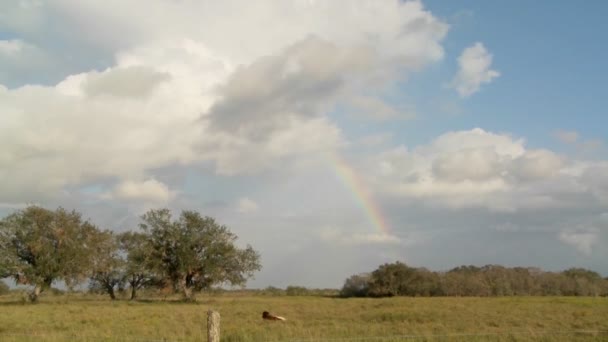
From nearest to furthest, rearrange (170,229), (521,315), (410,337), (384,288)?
(410,337), (521,315), (170,229), (384,288)

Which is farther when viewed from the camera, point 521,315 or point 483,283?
point 483,283

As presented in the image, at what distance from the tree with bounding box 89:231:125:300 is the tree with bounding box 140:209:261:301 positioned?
5.43 metres

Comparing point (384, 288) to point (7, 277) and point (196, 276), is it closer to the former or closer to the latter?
point (196, 276)

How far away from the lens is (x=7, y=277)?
5119cm

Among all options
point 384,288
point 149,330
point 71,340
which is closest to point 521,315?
point 149,330

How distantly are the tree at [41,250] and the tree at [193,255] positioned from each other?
7324 millimetres

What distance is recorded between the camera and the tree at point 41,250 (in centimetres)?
5125

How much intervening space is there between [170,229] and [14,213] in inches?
598

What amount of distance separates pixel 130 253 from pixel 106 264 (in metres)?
5.16

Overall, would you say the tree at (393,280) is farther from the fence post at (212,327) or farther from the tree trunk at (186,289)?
the fence post at (212,327)

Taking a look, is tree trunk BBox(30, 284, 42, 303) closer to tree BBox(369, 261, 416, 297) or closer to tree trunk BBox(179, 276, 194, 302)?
tree trunk BBox(179, 276, 194, 302)

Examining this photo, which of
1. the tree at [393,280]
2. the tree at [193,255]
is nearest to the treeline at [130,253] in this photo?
the tree at [193,255]

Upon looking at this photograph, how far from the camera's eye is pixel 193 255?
5609cm

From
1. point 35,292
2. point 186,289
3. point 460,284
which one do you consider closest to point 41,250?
point 35,292
